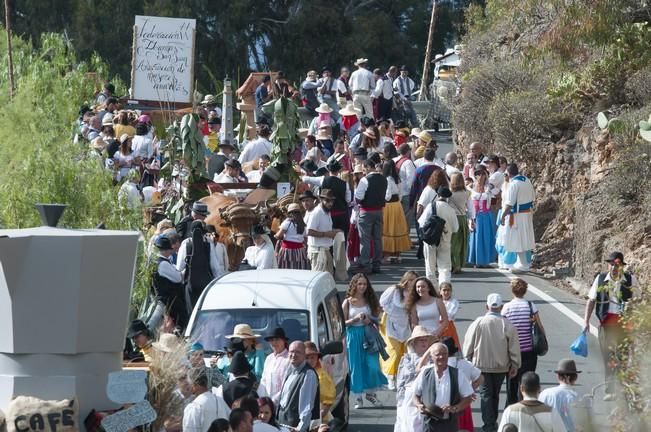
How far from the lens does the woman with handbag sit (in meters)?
14.4

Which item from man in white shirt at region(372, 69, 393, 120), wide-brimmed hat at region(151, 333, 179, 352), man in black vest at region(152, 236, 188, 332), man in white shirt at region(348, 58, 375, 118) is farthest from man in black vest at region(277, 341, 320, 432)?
man in white shirt at region(372, 69, 393, 120)

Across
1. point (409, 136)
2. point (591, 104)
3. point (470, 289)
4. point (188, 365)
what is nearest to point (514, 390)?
point (188, 365)

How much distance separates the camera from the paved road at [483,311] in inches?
591

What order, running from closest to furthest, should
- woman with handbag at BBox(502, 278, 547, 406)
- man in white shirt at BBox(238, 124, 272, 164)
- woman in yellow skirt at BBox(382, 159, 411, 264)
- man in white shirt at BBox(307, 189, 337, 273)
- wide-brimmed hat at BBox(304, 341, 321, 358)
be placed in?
wide-brimmed hat at BBox(304, 341, 321, 358), woman with handbag at BBox(502, 278, 547, 406), man in white shirt at BBox(307, 189, 337, 273), woman in yellow skirt at BBox(382, 159, 411, 264), man in white shirt at BBox(238, 124, 272, 164)

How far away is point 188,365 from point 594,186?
13858 millimetres

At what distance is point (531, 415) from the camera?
1161 centimetres

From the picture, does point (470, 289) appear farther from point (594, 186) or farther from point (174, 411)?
point (174, 411)

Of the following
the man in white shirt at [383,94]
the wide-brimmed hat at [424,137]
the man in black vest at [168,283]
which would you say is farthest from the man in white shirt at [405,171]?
the man in white shirt at [383,94]

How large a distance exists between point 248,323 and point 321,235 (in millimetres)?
6056

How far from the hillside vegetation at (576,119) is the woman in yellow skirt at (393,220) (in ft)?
7.74

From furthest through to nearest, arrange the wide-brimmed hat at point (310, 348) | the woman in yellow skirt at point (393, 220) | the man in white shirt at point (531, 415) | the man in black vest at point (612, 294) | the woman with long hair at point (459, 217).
Result: the woman in yellow skirt at point (393, 220), the woman with long hair at point (459, 217), the man in black vest at point (612, 294), the wide-brimmed hat at point (310, 348), the man in white shirt at point (531, 415)

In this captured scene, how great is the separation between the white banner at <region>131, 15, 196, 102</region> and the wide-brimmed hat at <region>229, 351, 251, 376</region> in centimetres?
1473

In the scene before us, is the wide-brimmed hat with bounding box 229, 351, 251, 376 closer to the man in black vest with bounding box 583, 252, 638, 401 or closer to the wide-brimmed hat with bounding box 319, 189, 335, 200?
the man in black vest with bounding box 583, 252, 638, 401

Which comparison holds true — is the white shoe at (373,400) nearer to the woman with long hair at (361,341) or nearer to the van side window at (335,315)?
the woman with long hair at (361,341)
